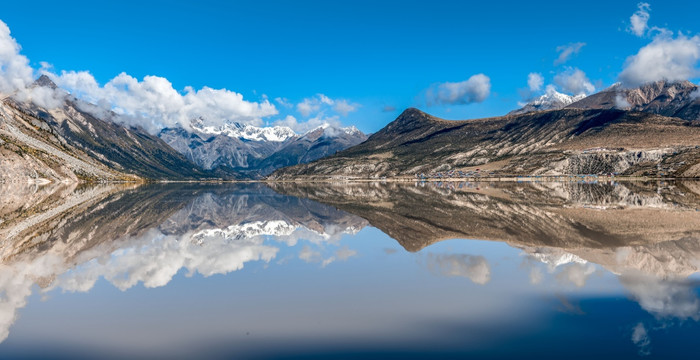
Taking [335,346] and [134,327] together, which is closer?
[335,346]

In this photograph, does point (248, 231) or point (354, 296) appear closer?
point (354, 296)

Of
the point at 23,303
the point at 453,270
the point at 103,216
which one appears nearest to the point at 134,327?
the point at 23,303

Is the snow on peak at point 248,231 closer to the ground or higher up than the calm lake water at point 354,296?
higher up

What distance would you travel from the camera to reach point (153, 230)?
138 feet

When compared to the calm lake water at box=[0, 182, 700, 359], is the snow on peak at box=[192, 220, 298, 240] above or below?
above

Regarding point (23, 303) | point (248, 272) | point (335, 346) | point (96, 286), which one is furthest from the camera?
point (248, 272)

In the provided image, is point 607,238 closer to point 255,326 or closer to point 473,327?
point 473,327

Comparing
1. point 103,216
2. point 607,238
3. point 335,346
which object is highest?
point 103,216

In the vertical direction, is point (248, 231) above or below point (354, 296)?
above

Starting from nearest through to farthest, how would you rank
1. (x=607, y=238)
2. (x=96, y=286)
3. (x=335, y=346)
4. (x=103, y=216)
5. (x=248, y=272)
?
(x=335, y=346), (x=96, y=286), (x=248, y=272), (x=607, y=238), (x=103, y=216)

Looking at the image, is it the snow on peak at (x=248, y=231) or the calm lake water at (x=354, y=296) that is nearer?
the calm lake water at (x=354, y=296)

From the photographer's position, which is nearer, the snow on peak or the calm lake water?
the calm lake water

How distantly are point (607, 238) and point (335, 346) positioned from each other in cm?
2726

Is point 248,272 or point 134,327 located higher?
point 248,272
